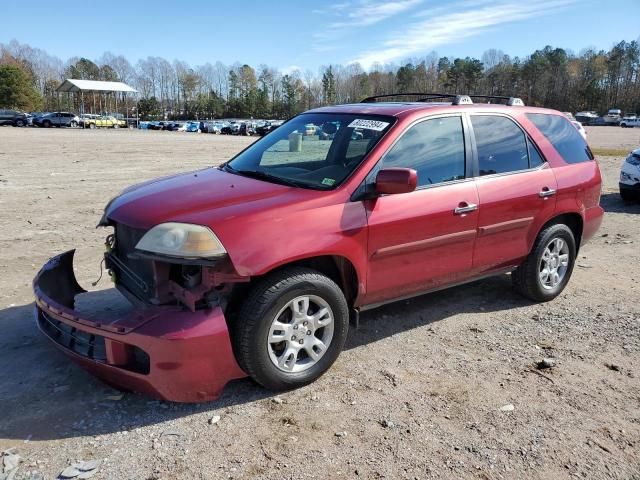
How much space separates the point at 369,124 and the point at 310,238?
1.25m

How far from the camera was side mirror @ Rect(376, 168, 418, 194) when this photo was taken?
3543mm

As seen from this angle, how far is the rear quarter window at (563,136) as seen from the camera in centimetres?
508

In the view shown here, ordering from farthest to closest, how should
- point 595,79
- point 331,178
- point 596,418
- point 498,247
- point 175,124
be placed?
point 595,79, point 175,124, point 498,247, point 331,178, point 596,418

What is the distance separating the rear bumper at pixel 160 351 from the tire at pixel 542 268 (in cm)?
300

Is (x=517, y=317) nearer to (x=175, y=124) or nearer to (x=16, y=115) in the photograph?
(x=16, y=115)

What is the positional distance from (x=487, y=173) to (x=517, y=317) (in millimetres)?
1380

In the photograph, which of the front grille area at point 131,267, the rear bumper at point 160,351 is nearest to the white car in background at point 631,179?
the rear bumper at point 160,351

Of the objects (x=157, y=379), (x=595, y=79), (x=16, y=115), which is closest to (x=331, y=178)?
(x=157, y=379)

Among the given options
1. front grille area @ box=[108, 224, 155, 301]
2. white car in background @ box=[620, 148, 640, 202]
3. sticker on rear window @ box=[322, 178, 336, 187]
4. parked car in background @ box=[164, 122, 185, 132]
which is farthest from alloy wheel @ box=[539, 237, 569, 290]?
parked car in background @ box=[164, 122, 185, 132]

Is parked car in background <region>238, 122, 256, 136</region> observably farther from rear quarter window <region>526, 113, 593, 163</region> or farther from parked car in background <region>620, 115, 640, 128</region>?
rear quarter window <region>526, 113, 593, 163</region>

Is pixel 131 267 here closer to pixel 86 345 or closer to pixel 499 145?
pixel 86 345

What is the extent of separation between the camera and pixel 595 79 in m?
109

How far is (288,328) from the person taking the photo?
3406mm

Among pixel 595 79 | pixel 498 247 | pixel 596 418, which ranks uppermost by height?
pixel 595 79
